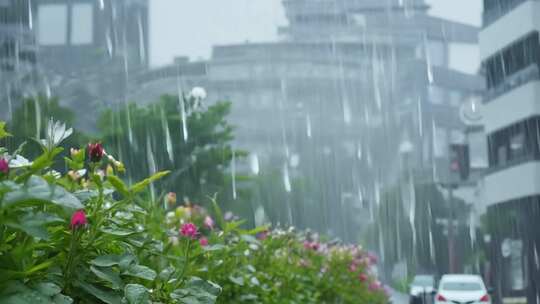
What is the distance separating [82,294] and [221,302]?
2494mm

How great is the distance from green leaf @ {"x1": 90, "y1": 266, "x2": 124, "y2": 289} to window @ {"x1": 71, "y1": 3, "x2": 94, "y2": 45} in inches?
2801

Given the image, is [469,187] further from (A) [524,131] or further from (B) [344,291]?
(B) [344,291]

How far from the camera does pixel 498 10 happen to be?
34812mm

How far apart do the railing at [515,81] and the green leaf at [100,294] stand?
101 ft

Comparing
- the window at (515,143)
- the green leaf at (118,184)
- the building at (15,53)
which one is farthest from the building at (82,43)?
the green leaf at (118,184)

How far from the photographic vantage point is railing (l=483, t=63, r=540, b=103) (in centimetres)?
3177

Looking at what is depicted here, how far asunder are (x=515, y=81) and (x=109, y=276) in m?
32.4

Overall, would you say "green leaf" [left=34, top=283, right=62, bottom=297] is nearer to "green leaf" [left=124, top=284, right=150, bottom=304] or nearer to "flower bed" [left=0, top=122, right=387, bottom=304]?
"flower bed" [left=0, top=122, right=387, bottom=304]

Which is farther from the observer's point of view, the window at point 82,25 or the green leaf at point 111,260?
the window at point 82,25

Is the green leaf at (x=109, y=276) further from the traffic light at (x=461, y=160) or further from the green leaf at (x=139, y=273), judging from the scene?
the traffic light at (x=461, y=160)

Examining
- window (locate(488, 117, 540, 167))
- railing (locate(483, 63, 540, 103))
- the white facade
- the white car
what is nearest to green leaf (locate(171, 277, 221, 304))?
the white car

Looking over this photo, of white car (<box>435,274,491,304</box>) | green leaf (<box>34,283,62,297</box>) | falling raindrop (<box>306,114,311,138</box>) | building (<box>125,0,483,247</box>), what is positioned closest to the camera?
green leaf (<box>34,283,62,297</box>)

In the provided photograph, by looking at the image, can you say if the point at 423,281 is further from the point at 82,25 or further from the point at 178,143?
the point at 82,25

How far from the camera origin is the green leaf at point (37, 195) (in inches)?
73.9
